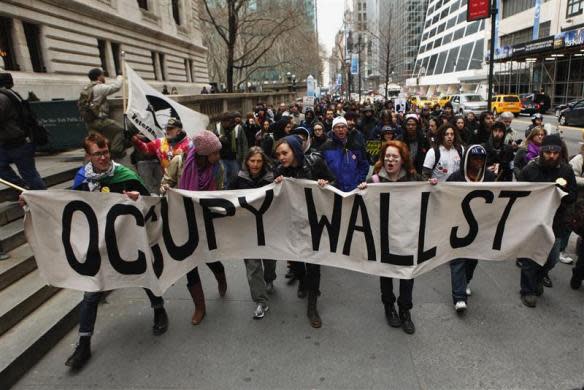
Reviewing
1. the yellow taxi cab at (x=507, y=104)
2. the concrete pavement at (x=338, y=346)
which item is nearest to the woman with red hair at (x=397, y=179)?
the concrete pavement at (x=338, y=346)

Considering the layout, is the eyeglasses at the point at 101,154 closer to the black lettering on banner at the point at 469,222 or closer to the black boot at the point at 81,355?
the black boot at the point at 81,355

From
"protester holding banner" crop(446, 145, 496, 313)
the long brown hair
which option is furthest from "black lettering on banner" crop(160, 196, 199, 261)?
"protester holding banner" crop(446, 145, 496, 313)

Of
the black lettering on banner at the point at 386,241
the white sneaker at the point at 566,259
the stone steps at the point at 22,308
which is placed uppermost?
the black lettering on banner at the point at 386,241

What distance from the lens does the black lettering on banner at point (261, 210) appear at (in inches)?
148

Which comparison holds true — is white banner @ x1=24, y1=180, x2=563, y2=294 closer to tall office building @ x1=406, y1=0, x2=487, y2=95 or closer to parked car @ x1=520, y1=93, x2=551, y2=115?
parked car @ x1=520, y1=93, x2=551, y2=115

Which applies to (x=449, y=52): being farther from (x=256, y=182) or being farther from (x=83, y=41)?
(x=256, y=182)

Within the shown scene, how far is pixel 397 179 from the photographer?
3738 millimetres

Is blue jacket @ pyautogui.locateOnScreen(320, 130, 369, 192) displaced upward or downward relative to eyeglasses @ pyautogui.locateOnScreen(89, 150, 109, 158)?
downward

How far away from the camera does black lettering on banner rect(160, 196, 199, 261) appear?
3.67 m

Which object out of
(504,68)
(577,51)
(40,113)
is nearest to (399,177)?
(40,113)

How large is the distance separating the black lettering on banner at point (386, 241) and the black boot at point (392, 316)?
1.55 ft

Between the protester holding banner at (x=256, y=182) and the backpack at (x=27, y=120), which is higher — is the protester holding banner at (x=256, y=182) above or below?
below

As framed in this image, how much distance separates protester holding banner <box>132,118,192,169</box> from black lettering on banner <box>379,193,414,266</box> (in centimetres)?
240

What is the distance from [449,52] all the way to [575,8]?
3768 centimetres
